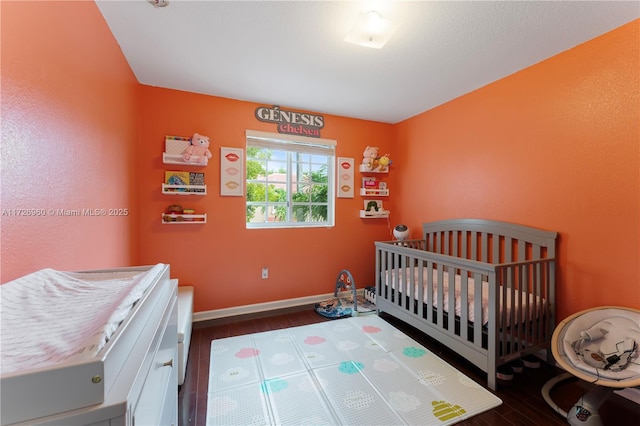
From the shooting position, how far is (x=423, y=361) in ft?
6.38

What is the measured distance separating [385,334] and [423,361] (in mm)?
451

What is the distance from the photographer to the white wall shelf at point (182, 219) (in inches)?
98.3

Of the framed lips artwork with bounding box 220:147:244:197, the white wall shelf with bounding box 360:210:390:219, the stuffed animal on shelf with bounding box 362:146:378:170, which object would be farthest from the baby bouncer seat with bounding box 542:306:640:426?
the framed lips artwork with bounding box 220:147:244:197

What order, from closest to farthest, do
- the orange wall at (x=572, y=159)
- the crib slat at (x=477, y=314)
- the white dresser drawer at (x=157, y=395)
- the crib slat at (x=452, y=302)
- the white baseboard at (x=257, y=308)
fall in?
the white dresser drawer at (x=157, y=395) < the orange wall at (x=572, y=159) < the crib slat at (x=477, y=314) < the crib slat at (x=452, y=302) < the white baseboard at (x=257, y=308)

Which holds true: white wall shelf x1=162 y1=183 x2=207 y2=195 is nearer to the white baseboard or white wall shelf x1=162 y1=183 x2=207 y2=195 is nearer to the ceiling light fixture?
the white baseboard

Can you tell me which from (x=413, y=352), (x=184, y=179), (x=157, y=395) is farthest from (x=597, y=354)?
(x=184, y=179)

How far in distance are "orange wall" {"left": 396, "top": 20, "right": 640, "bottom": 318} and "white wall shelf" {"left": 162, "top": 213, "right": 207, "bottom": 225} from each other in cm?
268

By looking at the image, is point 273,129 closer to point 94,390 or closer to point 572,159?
point 572,159

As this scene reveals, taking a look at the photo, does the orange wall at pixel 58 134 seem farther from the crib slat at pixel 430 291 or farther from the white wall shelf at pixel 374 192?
the white wall shelf at pixel 374 192

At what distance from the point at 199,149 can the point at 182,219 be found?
699 millimetres

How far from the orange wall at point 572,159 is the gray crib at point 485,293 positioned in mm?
140

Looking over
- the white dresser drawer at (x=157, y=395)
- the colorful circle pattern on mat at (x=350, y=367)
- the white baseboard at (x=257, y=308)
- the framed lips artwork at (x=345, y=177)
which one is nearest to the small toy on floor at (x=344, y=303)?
the white baseboard at (x=257, y=308)

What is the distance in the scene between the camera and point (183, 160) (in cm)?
249

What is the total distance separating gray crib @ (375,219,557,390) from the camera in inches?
67.4
